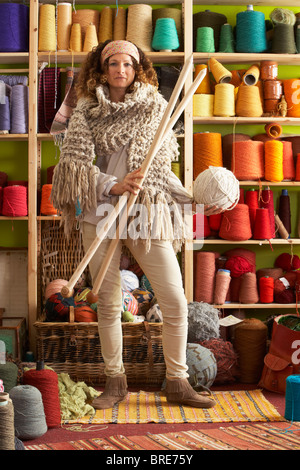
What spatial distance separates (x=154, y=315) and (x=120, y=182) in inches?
43.0

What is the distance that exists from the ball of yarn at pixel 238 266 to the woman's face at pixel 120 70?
1.60 m

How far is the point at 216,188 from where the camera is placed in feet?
8.29

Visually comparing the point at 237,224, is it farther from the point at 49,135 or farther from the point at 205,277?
the point at 49,135

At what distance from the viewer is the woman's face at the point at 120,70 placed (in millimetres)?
2570

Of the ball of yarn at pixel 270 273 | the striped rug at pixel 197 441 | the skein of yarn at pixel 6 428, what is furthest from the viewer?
the ball of yarn at pixel 270 273

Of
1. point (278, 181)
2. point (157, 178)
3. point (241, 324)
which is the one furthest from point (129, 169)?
point (278, 181)

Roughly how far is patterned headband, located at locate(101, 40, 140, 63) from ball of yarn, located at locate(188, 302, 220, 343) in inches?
57.1

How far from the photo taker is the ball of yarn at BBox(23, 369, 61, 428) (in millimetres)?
2416

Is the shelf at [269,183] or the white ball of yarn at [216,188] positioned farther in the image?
the shelf at [269,183]

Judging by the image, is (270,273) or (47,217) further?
(270,273)

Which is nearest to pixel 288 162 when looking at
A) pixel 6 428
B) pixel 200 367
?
pixel 200 367

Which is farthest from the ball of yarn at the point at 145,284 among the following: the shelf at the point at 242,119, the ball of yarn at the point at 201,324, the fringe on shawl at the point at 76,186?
the fringe on shawl at the point at 76,186

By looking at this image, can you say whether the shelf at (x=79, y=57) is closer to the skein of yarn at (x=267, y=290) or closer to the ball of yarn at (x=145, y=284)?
the ball of yarn at (x=145, y=284)
